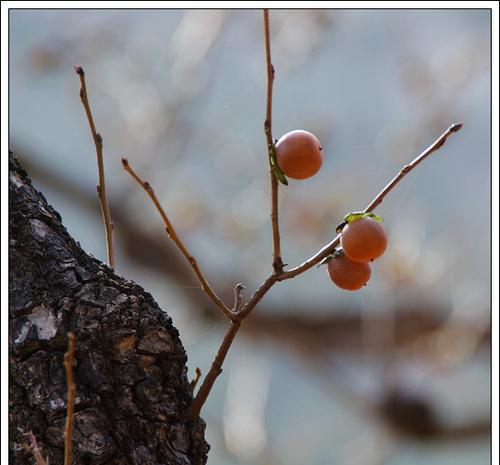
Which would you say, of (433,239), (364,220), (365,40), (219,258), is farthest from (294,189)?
(364,220)

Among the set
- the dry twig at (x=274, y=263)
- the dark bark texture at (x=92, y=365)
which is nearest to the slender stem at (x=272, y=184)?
the dry twig at (x=274, y=263)

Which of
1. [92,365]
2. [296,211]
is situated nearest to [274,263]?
[92,365]

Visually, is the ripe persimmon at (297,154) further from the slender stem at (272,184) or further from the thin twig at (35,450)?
the thin twig at (35,450)

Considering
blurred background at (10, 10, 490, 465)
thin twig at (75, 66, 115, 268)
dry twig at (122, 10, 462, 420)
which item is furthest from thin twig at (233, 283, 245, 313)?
blurred background at (10, 10, 490, 465)

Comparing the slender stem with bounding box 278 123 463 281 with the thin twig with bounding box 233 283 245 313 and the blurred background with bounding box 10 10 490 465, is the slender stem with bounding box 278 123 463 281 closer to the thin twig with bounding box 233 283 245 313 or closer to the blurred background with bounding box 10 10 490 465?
the thin twig with bounding box 233 283 245 313

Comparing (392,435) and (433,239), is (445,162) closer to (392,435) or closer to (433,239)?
(433,239)

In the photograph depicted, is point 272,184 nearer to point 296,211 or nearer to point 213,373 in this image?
point 213,373
